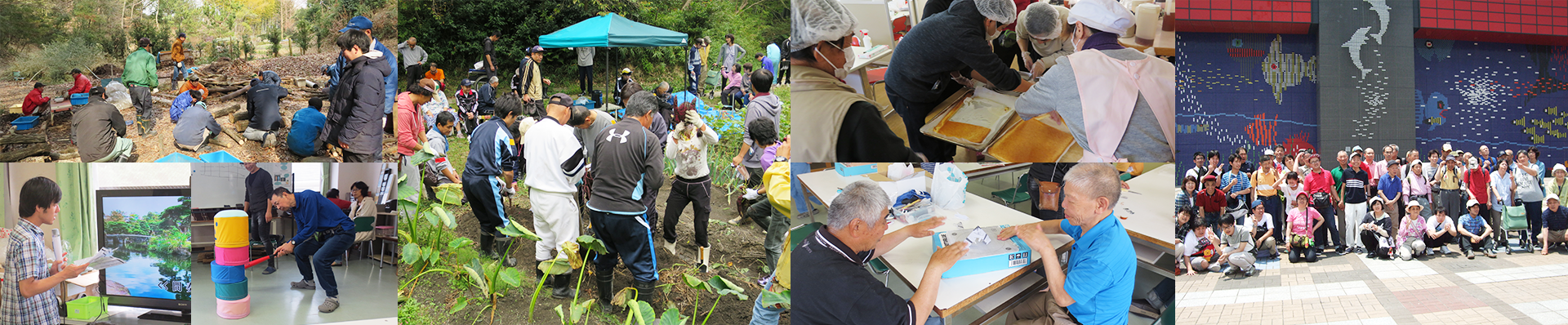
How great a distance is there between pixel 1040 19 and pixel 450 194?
10.7ft

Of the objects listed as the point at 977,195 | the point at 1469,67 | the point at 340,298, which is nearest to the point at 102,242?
the point at 340,298

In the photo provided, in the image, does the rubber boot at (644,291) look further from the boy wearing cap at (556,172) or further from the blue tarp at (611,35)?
the blue tarp at (611,35)

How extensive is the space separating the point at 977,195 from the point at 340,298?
3406 mm

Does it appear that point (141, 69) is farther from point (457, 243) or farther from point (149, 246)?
point (457, 243)

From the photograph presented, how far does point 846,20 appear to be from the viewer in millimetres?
2188

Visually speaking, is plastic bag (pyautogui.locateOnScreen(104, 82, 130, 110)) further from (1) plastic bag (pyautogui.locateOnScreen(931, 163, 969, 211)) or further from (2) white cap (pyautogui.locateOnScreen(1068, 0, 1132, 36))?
(2) white cap (pyautogui.locateOnScreen(1068, 0, 1132, 36))

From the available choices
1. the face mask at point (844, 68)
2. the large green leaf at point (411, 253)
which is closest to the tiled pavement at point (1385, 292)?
the face mask at point (844, 68)

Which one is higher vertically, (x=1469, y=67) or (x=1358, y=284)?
(x=1469, y=67)

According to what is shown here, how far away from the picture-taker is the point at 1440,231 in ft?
23.8

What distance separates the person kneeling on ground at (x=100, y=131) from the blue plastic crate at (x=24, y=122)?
0.18 meters

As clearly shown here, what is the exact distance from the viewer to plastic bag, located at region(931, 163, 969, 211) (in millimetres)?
2311

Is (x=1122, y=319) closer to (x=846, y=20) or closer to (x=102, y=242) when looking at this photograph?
(x=846, y=20)

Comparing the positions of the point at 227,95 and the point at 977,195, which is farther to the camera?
the point at 227,95

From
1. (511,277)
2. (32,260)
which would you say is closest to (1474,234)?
(511,277)
